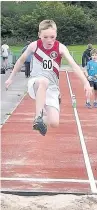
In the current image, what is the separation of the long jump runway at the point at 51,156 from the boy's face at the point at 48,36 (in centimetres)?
201

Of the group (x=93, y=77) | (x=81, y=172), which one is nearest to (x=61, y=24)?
(x=93, y=77)

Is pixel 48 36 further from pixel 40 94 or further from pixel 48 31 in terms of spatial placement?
pixel 40 94

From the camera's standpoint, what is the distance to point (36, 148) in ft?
32.7

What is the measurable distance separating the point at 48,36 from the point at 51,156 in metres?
3.75

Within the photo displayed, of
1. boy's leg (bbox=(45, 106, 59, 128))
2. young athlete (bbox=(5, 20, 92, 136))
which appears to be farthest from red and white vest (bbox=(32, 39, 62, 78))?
boy's leg (bbox=(45, 106, 59, 128))

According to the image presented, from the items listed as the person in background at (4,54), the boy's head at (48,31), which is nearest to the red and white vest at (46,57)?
the boy's head at (48,31)

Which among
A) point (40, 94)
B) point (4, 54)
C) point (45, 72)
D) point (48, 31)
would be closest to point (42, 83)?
point (40, 94)

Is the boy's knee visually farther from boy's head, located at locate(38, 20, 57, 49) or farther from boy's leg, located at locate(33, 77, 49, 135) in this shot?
boy's head, located at locate(38, 20, 57, 49)

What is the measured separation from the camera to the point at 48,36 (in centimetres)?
594

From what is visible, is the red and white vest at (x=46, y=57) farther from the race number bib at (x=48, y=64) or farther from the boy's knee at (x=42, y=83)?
the boy's knee at (x=42, y=83)

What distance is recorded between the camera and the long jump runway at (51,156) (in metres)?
7.51

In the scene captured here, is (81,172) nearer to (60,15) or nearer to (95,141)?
(95,141)

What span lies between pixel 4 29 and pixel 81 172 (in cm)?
4866

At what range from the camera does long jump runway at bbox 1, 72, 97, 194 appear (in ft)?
24.6
